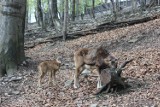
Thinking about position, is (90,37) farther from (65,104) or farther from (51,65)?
(65,104)

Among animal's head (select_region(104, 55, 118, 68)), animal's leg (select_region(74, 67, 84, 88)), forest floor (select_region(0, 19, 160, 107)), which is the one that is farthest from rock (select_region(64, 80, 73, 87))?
animal's head (select_region(104, 55, 118, 68))

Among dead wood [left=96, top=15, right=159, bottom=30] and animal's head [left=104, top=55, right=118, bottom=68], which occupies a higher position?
dead wood [left=96, top=15, right=159, bottom=30]

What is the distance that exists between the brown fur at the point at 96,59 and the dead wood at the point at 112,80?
221 mm

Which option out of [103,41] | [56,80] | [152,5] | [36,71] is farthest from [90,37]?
[152,5]

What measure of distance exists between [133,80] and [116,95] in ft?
3.37

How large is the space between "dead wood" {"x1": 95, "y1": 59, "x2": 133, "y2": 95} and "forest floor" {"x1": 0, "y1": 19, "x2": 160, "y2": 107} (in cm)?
13

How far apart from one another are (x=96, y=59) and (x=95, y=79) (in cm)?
113

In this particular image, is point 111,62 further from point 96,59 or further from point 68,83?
point 68,83

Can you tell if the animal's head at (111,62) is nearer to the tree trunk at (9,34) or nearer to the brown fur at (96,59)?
the brown fur at (96,59)

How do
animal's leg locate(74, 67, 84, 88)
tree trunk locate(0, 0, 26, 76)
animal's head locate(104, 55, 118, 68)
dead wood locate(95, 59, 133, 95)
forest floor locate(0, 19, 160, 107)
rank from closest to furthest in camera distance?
1. forest floor locate(0, 19, 160, 107)
2. dead wood locate(95, 59, 133, 95)
3. animal's head locate(104, 55, 118, 68)
4. animal's leg locate(74, 67, 84, 88)
5. tree trunk locate(0, 0, 26, 76)

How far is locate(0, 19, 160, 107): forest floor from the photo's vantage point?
7789mm

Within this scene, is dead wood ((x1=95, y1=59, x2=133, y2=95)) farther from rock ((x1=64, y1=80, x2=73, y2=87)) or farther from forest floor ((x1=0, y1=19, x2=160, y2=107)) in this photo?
rock ((x1=64, y1=80, x2=73, y2=87))

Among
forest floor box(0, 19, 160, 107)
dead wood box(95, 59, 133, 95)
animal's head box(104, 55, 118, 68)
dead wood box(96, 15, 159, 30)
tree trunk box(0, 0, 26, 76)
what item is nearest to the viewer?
forest floor box(0, 19, 160, 107)

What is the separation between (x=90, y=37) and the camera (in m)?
16.4
